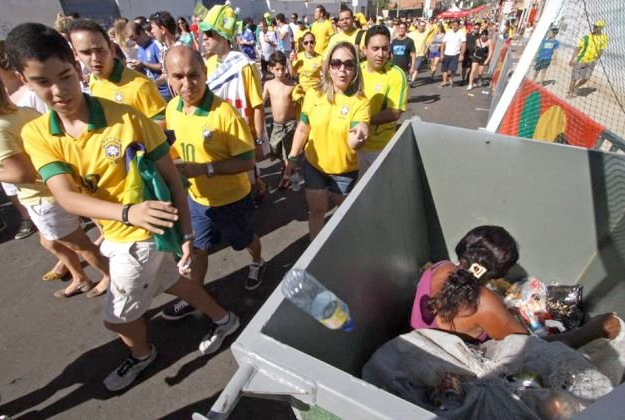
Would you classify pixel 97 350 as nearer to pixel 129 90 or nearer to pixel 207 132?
pixel 207 132


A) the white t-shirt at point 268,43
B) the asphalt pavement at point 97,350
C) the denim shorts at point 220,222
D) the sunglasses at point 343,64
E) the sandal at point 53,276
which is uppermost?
the white t-shirt at point 268,43

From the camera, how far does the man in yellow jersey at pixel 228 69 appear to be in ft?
10.4

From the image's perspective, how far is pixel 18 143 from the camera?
2102mm

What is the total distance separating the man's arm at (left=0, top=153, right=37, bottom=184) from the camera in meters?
2.04

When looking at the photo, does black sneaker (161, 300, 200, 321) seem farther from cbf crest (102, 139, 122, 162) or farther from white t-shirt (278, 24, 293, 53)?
white t-shirt (278, 24, 293, 53)

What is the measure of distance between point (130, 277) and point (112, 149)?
69cm

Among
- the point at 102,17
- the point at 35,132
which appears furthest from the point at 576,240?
the point at 102,17

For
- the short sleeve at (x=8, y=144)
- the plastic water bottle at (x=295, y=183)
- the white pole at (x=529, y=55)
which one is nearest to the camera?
the short sleeve at (x=8, y=144)

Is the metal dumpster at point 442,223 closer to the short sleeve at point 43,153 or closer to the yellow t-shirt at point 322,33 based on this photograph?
the short sleeve at point 43,153

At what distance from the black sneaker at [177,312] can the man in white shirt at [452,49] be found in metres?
10.5

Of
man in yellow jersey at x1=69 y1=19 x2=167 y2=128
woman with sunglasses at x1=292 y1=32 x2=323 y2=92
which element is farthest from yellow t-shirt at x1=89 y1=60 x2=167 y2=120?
woman with sunglasses at x1=292 y1=32 x2=323 y2=92

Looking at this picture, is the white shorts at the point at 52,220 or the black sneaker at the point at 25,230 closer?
the white shorts at the point at 52,220

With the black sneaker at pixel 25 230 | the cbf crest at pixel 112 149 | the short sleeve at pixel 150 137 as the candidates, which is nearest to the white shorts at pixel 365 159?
the short sleeve at pixel 150 137

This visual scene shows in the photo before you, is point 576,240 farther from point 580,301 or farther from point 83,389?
point 83,389
